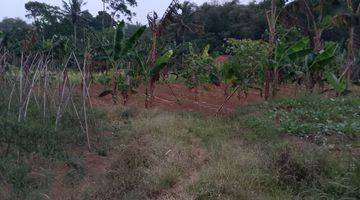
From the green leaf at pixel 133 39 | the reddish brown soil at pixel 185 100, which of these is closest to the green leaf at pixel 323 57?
the reddish brown soil at pixel 185 100

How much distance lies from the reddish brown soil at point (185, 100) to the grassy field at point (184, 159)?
3068 mm

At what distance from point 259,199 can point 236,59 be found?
9301 mm

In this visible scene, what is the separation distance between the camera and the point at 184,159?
7.25 m

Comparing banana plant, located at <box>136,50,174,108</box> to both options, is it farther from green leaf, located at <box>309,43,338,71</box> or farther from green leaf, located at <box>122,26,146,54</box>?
green leaf, located at <box>309,43,338,71</box>

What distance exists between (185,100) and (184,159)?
30.5 ft

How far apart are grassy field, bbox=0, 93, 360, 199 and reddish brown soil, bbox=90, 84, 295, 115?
10.1 feet

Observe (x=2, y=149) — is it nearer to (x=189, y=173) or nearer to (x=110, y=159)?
(x=110, y=159)

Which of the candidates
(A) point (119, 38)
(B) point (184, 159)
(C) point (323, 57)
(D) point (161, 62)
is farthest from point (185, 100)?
(B) point (184, 159)

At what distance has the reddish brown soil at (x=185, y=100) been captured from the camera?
14.6m

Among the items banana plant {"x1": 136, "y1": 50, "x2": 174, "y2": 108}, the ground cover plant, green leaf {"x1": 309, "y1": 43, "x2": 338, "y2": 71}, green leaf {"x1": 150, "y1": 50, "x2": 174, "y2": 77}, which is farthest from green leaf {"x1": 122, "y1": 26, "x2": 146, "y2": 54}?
green leaf {"x1": 309, "y1": 43, "x2": 338, "y2": 71}

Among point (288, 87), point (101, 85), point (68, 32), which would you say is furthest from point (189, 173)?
point (68, 32)

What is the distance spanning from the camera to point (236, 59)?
48.3 ft

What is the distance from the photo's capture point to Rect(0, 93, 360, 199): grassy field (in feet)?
20.2

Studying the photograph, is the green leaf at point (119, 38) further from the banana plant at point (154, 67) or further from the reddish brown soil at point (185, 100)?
the reddish brown soil at point (185, 100)
